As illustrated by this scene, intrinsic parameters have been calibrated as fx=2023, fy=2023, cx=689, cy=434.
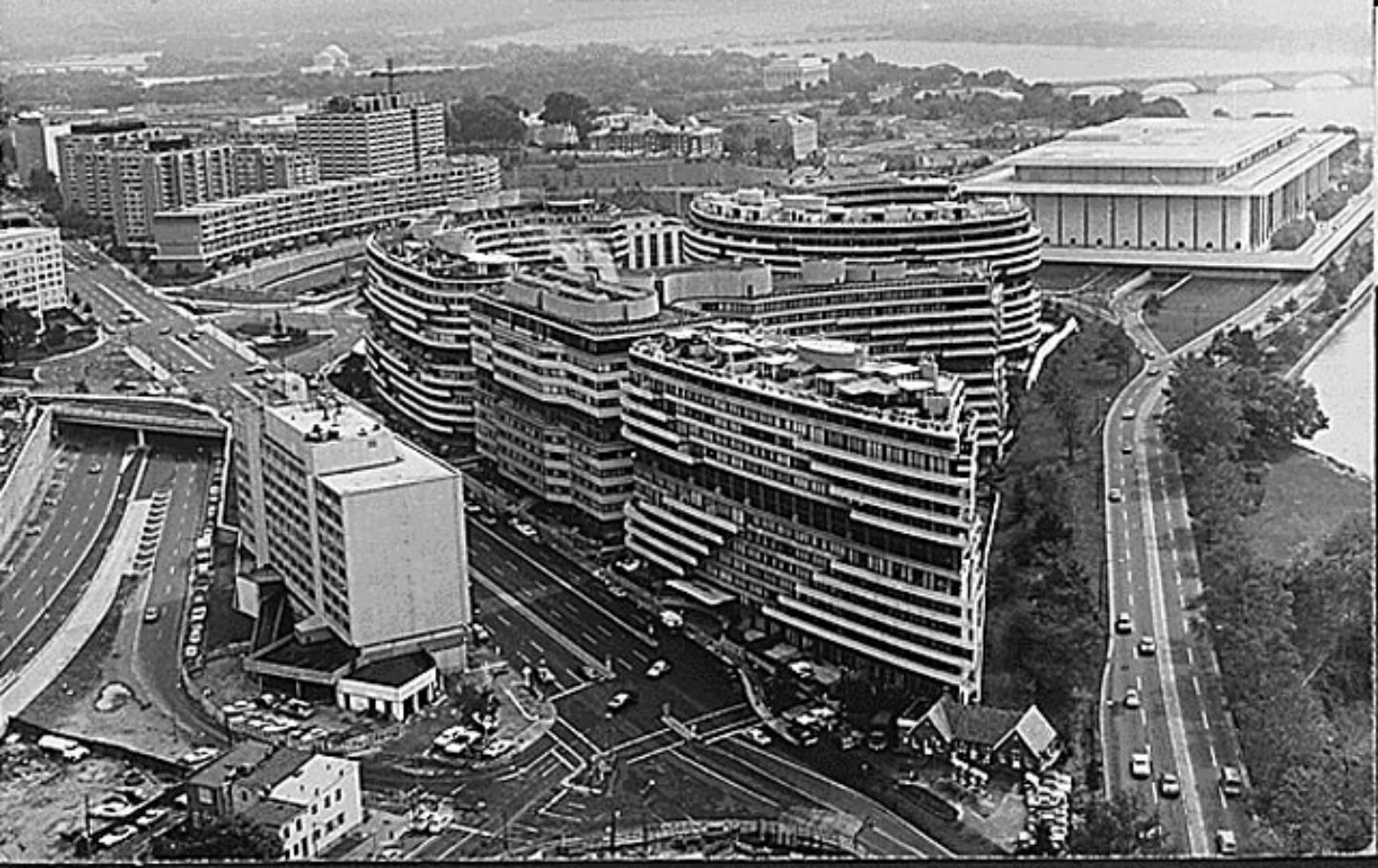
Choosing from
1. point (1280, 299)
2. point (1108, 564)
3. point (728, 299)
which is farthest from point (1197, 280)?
point (1108, 564)

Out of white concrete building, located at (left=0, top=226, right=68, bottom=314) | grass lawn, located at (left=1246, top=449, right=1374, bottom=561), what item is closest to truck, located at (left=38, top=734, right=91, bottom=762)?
grass lawn, located at (left=1246, top=449, right=1374, bottom=561)

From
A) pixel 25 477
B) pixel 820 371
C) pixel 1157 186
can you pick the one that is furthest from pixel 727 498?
pixel 1157 186

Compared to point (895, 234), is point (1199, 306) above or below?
below

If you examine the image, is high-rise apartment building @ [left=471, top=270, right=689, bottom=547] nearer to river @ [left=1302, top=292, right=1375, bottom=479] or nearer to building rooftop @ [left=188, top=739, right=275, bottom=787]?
building rooftop @ [left=188, top=739, right=275, bottom=787]

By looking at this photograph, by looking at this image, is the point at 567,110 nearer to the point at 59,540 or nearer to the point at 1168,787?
the point at 59,540

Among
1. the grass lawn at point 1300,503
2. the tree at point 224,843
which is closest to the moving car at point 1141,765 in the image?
the grass lawn at point 1300,503

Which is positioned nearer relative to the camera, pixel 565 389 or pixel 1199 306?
pixel 565 389

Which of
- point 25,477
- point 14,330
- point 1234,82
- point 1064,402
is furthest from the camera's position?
point 14,330
